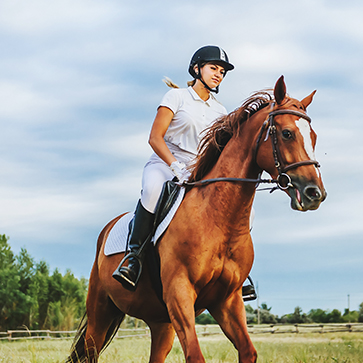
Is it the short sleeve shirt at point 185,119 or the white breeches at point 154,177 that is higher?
the short sleeve shirt at point 185,119

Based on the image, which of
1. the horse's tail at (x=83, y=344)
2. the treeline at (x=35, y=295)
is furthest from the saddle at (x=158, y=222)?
the treeline at (x=35, y=295)

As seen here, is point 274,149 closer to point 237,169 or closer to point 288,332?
point 237,169

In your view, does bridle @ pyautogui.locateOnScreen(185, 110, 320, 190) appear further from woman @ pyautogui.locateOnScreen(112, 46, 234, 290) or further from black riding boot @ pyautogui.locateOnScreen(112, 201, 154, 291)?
black riding boot @ pyautogui.locateOnScreen(112, 201, 154, 291)

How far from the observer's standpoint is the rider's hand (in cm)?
515

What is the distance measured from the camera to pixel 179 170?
5172 mm

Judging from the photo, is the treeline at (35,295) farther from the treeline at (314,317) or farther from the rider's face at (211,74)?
the rider's face at (211,74)

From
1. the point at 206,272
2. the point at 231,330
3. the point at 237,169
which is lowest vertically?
the point at 231,330

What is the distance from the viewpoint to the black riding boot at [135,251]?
506 cm

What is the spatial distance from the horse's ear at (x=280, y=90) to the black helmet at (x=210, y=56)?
152cm

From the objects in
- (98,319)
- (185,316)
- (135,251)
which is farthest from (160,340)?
(185,316)

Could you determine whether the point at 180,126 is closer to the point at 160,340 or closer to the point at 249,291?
the point at 249,291

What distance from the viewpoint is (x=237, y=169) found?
4625 millimetres

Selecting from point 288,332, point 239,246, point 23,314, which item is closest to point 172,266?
point 239,246

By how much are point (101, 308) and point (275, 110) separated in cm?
386
